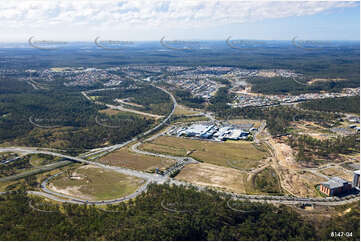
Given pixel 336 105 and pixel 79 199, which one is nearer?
pixel 79 199

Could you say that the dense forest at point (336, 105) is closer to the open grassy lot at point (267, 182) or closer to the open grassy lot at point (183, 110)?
the open grassy lot at point (183, 110)

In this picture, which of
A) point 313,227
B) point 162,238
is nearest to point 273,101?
point 313,227

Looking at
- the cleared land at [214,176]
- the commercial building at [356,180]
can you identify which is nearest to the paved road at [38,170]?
the cleared land at [214,176]

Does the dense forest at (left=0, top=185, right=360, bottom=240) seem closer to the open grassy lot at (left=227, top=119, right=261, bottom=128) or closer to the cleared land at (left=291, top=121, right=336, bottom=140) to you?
the cleared land at (left=291, top=121, right=336, bottom=140)

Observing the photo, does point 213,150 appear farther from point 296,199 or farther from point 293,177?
point 296,199

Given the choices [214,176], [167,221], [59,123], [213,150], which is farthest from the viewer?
[59,123]

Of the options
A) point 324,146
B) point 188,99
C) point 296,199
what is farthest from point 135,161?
point 188,99

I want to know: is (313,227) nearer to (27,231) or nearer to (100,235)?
(100,235)
